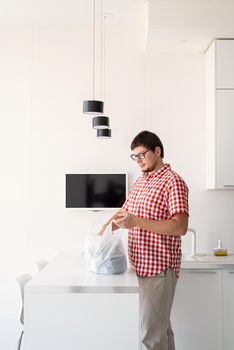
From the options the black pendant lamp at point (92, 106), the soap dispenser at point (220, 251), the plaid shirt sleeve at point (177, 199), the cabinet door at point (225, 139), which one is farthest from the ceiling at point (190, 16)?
the soap dispenser at point (220, 251)

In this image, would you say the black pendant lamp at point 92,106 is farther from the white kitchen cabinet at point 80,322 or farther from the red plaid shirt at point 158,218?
the white kitchen cabinet at point 80,322

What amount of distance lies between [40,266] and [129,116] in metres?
1.56

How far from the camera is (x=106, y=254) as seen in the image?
261 cm

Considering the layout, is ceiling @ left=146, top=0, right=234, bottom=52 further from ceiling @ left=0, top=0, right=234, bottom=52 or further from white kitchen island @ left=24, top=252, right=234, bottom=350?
white kitchen island @ left=24, top=252, right=234, bottom=350

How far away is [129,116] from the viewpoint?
4.36m

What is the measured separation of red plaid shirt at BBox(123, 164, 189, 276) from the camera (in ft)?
8.77

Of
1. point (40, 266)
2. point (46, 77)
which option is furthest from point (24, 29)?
point (40, 266)

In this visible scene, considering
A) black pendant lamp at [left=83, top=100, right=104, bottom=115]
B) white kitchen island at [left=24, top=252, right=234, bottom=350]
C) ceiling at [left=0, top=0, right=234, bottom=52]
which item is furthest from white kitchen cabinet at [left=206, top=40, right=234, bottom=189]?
white kitchen island at [left=24, top=252, right=234, bottom=350]

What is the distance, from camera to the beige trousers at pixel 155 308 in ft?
8.58

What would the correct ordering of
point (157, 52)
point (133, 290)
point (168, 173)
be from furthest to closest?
point (157, 52) < point (168, 173) < point (133, 290)

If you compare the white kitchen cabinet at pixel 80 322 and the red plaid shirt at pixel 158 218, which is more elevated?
the red plaid shirt at pixel 158 218

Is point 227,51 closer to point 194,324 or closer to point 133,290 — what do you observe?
point 194,324

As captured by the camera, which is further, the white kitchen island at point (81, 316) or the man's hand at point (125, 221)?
the man's hand at point (125, 221)

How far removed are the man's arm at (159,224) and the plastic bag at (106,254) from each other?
5.8 inches
